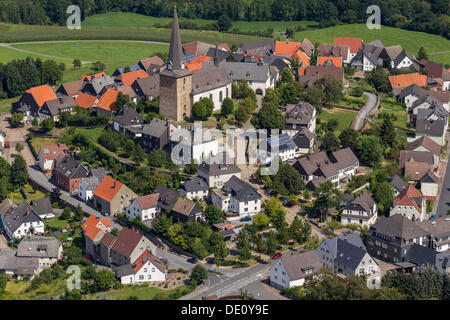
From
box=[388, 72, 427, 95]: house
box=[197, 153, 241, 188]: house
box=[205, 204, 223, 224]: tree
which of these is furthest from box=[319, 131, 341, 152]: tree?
box=[388, 72, 427, 95]: house

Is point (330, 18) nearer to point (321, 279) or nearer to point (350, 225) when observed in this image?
point (350, 225)

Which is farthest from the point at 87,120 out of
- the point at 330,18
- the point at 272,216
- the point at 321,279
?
the point at 330,18

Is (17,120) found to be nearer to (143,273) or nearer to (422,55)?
(143,273)

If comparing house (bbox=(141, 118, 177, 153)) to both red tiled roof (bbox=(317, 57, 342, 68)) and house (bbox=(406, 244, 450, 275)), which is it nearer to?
house (bbox=(406, 244, 450, 275))

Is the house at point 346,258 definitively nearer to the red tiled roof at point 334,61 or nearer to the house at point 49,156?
the house at point 49,156

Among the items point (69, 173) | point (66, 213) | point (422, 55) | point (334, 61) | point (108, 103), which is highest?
point (334, 61)

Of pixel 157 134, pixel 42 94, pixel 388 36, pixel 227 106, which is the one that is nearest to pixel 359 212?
pixel 227 106

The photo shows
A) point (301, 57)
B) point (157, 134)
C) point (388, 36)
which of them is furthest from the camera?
point (388, 36)
